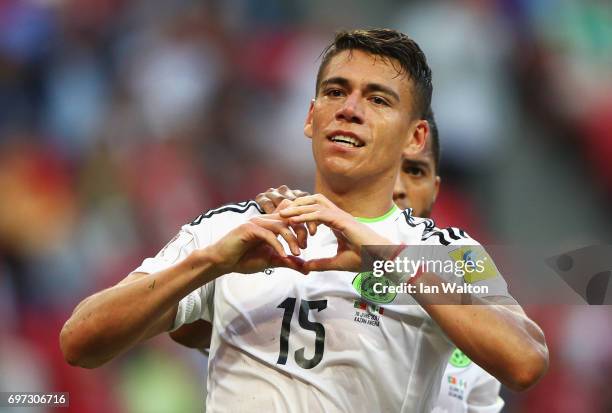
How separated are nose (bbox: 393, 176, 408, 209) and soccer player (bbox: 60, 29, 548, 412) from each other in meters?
0.90

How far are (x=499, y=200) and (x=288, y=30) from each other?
2.41 metres

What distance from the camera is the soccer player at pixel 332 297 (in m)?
3.05

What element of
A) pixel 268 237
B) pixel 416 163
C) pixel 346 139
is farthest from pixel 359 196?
pixel 416 163

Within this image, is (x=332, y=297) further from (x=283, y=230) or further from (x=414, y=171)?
(x=414, y=171)

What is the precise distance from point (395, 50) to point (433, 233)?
0.73m

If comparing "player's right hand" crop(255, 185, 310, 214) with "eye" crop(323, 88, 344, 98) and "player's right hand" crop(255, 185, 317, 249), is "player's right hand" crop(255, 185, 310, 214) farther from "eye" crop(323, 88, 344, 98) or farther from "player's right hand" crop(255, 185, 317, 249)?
"eye" crop(323, 88, 344, 98)

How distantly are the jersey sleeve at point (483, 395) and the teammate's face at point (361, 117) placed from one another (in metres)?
1.38

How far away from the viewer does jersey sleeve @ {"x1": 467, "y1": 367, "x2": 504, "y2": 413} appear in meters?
4.70

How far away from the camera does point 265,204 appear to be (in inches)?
140

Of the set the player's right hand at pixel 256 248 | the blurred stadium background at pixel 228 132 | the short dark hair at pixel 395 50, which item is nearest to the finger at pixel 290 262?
the player's right hand at pixel 256 248

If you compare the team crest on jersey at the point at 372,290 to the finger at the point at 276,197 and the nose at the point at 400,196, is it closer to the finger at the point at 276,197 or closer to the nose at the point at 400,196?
the finger at the point at 276,197

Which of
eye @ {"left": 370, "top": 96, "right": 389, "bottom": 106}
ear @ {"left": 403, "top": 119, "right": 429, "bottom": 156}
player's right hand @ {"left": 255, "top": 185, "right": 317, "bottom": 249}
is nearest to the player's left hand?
player's right hand @ {"left": 255, "top": 185, "right": 317, "bottom": 249}

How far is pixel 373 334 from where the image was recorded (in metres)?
3.38

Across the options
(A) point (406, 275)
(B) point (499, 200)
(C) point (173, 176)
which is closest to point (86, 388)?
(C) point (173, 176)
